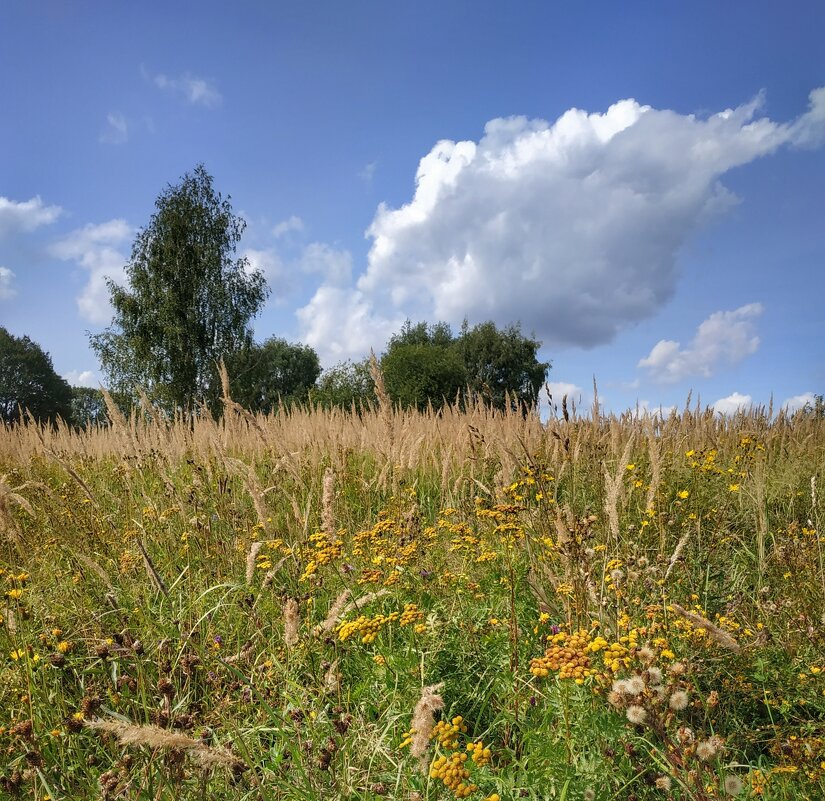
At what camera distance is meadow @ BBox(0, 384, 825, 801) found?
1.65 metres

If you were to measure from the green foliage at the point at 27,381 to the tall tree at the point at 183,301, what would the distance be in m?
20.3

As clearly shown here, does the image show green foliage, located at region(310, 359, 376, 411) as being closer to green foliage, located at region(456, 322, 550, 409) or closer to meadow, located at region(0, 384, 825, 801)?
green foliage, located at region(456, 322, 550, 409)

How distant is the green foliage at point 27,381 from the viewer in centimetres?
4588

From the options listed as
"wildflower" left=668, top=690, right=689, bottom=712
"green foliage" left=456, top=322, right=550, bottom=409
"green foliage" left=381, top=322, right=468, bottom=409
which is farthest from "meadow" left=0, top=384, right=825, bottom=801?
"green foliage" left=456, top=322, right=550, bottom=409

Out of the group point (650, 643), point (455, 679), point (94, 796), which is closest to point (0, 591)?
point (94, 796)

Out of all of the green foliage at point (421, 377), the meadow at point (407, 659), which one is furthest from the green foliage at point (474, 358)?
the meadow at point (407, 659)

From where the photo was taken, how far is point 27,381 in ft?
153

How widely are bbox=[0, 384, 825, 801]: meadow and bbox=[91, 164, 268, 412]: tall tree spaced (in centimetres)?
2773

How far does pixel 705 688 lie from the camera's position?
101 inches

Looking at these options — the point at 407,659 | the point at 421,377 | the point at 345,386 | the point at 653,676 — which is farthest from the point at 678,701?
the point at 345,386

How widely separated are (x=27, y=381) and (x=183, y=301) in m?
24.9

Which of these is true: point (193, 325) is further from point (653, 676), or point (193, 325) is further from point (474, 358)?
point (653, 676)

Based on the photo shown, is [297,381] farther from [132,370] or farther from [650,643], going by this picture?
[650,643]

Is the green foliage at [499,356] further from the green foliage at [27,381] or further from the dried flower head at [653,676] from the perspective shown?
the dried flower head at [653,676]
